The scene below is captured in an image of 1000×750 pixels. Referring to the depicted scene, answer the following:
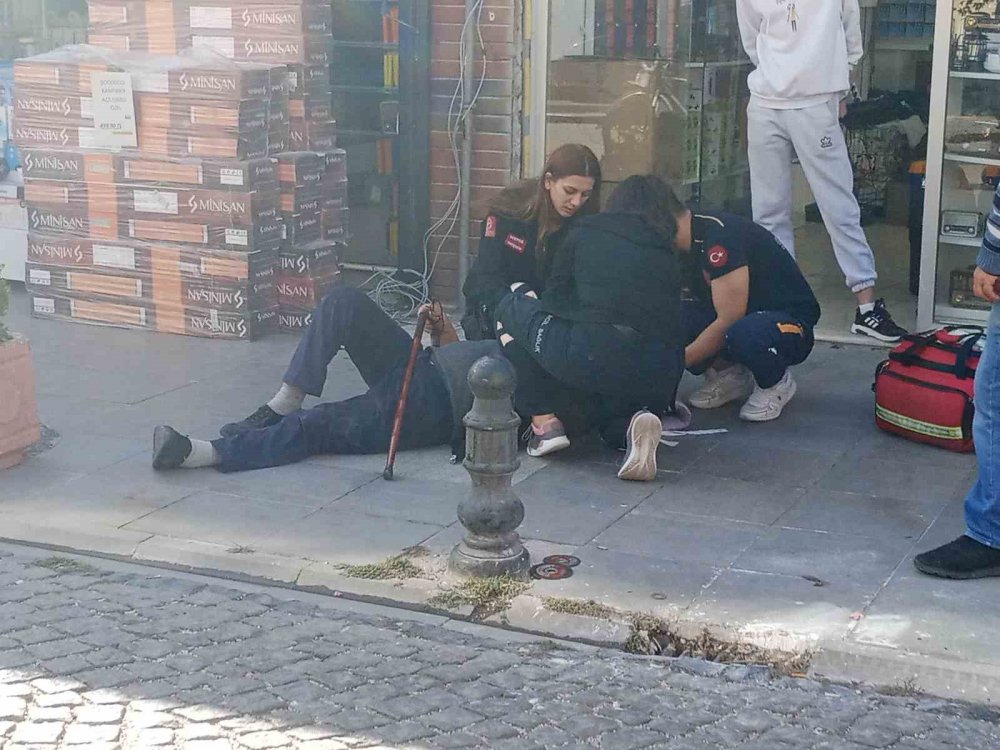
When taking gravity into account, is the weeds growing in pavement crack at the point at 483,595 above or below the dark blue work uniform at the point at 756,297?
below

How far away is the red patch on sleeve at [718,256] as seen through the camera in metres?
6.57

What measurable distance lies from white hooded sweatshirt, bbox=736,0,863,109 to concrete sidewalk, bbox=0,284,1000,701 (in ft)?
5.40

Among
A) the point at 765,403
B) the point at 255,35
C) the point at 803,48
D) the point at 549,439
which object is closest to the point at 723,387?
the point at 765,403

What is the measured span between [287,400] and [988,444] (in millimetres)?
2969

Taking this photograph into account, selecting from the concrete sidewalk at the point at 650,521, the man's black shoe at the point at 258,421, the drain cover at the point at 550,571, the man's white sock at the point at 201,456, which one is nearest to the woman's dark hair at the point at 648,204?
the concrete sidewalk at the point at 650,521

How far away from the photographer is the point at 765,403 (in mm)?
7000

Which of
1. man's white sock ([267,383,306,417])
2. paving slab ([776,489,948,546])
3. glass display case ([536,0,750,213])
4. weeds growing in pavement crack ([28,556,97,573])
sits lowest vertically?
weeds growing in pavement crack ([28,556,97,573])

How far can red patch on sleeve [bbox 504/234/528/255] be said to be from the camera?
6.76m

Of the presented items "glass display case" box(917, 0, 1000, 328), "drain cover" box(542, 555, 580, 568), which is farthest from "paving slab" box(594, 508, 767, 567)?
"glass display case" box(917, 0, 1000, 328)

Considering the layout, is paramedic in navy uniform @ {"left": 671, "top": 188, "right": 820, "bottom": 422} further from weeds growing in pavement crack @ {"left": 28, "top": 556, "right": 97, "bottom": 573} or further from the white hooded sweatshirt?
weeds growing in pavement crack @ {"left": 28, "top": 556, "right": 97, "bottom": 573}

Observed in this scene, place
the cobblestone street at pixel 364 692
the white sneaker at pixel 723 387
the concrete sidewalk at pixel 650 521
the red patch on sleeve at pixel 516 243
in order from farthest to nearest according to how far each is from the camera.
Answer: the white sneaker at pixel 723 387, the red patch on sleeve at pixel 516 243, the concrete sidewalk at pixel 650 521, the cobblestone street at pixel 364 692

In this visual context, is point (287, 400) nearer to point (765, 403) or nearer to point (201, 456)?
point (201, 456)

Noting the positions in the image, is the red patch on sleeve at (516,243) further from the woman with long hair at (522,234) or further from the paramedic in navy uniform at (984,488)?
the paramedic in navy uniform at (984,488)

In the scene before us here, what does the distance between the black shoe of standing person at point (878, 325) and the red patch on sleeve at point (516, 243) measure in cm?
245
